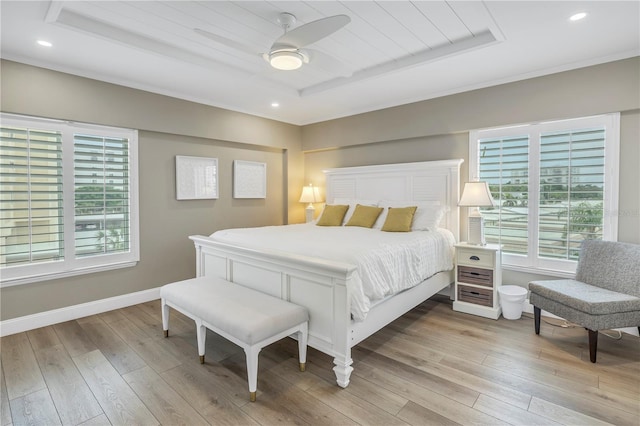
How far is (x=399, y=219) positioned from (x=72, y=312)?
3.72 metres

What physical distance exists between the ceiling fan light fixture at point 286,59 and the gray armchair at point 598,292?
288cm

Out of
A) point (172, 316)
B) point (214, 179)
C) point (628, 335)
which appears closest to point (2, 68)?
point (214, 179)

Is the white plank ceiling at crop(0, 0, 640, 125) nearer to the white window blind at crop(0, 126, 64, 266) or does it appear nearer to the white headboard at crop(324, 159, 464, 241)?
the white window blind at crop(0, 126, 64, 266)

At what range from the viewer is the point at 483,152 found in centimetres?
390

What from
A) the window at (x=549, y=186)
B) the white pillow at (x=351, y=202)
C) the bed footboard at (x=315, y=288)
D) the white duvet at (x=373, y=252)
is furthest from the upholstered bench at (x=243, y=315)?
the window at (x=549, y=186)

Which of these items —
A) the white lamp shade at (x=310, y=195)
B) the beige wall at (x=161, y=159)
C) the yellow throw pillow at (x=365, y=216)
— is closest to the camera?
the beige wall at (x=161, y=159)

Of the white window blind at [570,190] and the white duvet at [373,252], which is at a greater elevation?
the white window blind at [570,190]

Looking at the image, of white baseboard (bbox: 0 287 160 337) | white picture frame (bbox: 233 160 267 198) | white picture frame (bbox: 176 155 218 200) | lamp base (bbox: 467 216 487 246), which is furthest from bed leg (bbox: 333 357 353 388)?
white picture frame (bbox: 233 160 267 198)

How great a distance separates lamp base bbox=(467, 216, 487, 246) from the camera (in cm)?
361

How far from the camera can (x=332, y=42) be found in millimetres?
2904

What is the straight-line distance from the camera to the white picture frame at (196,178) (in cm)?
422

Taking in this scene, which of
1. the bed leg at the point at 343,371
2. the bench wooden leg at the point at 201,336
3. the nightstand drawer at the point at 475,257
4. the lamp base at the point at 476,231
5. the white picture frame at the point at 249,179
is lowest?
the bed leg at the point at 343,371

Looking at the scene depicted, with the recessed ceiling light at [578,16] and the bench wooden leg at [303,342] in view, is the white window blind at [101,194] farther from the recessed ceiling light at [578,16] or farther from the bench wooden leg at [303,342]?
the recessed ceiling light at [578,16]

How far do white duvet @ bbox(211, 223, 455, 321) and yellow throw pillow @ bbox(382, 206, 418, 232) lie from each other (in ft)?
0.56
